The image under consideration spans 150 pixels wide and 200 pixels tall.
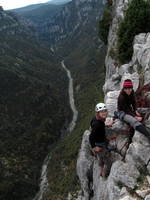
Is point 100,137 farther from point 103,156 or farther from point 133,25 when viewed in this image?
point 133,25

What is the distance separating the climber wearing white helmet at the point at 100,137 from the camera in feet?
67.1

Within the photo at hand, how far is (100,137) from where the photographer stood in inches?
853

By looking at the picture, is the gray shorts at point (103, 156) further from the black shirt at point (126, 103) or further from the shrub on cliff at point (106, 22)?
the shrub on cliff at point (106, 22)

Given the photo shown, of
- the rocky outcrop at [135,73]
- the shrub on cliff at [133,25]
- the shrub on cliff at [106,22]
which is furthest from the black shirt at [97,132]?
the shrub on cliff at [106,22]

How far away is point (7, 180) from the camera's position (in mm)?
115375

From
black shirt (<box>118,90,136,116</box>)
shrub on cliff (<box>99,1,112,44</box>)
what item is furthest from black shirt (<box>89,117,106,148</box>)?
shrub on cliff (<box>99,1,112,44</box>)

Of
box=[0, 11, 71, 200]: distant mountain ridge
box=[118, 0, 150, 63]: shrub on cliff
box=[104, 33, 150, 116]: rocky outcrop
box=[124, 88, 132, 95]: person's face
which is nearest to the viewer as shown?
box=[124, 88, 132, 95]: person's face

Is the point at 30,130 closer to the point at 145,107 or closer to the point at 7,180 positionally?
the point at 7,180

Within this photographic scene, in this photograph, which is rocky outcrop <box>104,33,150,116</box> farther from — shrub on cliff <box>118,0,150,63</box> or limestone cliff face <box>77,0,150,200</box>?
shrub on cliff <box>118,0,150,63</box>

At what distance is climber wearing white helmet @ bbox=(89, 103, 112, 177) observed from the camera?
20.5m

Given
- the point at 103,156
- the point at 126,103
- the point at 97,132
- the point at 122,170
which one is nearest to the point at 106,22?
the point at 126,103

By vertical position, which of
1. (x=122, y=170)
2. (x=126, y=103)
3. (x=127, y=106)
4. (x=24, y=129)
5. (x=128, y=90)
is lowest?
(x=24, y=129)

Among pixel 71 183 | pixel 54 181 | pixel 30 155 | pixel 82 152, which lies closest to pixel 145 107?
pixel 82 152

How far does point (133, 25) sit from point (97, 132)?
30682 millimetres
